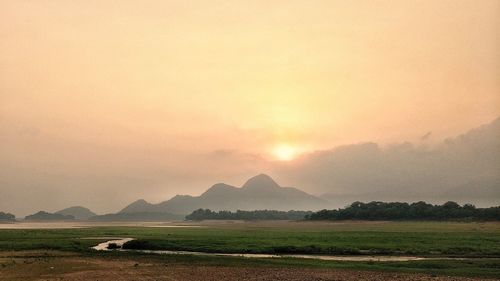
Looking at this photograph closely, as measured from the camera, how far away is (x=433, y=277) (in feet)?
127

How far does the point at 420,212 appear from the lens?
6811 inches

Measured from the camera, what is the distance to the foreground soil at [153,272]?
39.0 metres

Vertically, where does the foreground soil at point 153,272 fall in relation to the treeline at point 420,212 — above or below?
below

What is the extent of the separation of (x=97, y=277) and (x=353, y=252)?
3947 cm

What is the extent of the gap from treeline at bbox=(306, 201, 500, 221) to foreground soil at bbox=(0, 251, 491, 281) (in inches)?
5353

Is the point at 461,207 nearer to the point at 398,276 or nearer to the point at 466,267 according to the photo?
the point at 466,267

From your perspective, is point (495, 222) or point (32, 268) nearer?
point (32, 268)

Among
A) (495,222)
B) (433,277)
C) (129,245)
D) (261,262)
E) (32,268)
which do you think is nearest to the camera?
(433,277)

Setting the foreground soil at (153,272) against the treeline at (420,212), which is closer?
the foreground soil at (153,272)

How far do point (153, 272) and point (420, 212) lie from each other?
15357 cm

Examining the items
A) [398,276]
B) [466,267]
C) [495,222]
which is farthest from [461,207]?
[398,276]

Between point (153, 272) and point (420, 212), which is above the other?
point (420, 212)

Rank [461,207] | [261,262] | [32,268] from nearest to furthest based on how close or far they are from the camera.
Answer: [32,268]
[261,262]
[461,207]

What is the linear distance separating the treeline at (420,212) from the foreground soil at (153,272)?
13597 cm
